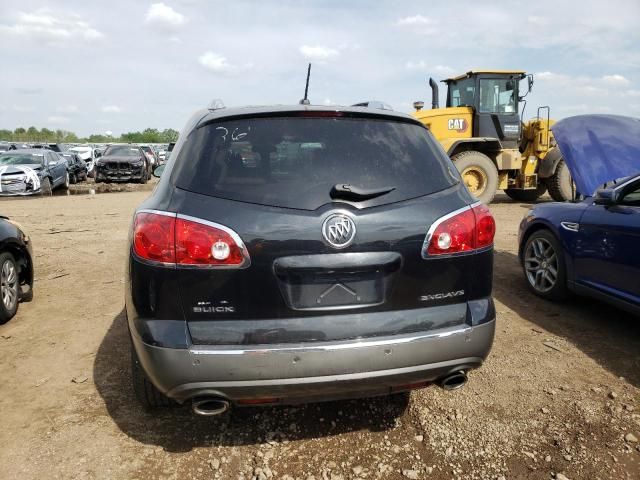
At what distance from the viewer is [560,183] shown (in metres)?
12.7

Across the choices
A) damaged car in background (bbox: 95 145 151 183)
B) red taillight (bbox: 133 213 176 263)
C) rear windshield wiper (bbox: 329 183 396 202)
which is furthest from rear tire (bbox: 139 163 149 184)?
rear windshield wiper (bbox: 329 183 396 202)

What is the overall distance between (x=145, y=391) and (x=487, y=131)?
11228 millimetres

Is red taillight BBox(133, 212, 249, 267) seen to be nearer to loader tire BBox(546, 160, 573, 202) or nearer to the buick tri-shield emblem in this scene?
the buick tri-shield emblem

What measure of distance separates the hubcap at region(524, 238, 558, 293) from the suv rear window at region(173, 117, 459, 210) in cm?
291

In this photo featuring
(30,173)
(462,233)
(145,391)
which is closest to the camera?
(462,233)

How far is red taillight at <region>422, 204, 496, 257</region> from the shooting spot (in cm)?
233

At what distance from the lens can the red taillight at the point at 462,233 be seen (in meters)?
2.33

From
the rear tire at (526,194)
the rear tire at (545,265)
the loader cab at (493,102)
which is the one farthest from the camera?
the rear tire at (526,194)

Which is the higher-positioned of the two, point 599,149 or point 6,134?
point 6,134

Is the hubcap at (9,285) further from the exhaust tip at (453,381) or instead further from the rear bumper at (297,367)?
the exhaust tip at (453,381)

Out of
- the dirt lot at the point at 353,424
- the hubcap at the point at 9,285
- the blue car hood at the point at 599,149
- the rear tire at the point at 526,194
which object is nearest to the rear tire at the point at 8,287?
the hubcap at the point at 9,285

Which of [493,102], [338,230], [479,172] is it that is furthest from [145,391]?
[493,102]

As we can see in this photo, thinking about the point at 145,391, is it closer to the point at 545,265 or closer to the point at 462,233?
the point at 462,233

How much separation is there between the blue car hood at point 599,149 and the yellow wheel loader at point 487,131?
Result: 20.7 ft
